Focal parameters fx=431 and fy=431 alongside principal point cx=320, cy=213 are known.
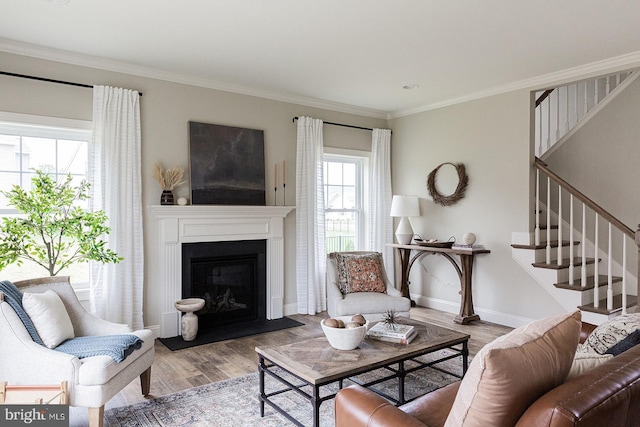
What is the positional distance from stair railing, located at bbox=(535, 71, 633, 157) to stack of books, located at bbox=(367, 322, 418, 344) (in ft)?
12.0

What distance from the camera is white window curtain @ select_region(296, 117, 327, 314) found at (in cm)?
521

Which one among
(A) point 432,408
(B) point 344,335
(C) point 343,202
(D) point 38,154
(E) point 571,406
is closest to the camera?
(E) point 571,406

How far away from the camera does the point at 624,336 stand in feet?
6.50

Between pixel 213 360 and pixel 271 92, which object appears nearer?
pixel 213 360

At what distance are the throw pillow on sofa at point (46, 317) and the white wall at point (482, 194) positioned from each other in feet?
13.9

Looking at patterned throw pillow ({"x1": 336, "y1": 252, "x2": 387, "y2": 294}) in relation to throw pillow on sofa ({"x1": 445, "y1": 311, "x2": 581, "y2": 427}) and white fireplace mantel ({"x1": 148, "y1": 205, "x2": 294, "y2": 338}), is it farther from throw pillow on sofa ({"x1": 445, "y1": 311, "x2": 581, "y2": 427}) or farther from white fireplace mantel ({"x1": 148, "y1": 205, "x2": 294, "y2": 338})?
throw pillow on sofa ({"x1": 445, "y1": 311, "x2": 581, "y2": 427})

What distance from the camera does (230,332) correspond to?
14.6 feet

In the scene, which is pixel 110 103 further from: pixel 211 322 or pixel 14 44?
pixel 211 322

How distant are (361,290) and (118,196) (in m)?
2.46

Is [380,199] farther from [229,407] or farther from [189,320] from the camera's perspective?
[229,407]

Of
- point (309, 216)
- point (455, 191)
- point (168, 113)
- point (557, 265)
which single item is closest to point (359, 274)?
point (309, 216)

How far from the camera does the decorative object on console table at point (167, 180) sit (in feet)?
13.8

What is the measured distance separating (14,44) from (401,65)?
333cm

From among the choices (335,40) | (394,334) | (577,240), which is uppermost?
(335,40)
